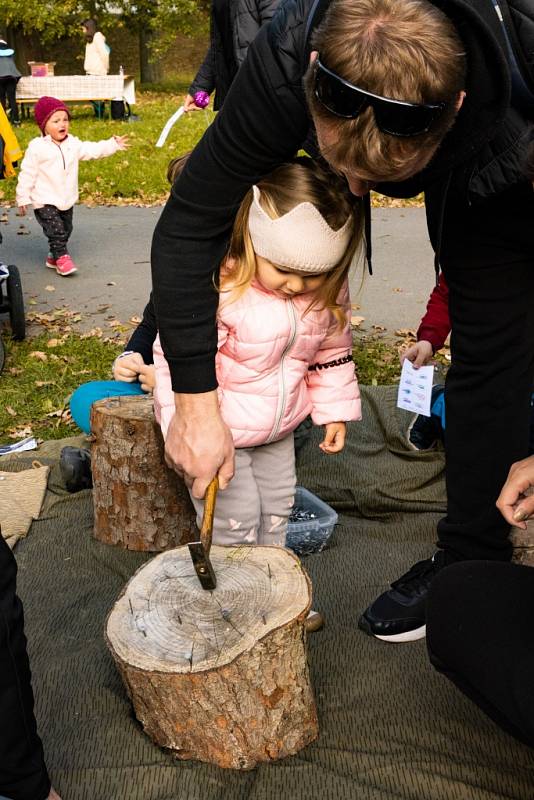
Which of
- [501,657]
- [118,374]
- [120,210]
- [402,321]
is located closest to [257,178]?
[501,657]

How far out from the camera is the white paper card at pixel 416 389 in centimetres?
345

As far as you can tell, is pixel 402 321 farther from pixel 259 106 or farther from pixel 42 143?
pixel 259 106

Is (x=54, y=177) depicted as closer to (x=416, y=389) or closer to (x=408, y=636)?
(x=416, y=389)

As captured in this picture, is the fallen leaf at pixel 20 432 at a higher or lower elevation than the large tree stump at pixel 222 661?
lower

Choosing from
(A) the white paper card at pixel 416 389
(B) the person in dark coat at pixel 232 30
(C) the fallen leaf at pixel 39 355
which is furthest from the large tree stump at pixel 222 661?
(C) the fallen leaf at pixel 39 355

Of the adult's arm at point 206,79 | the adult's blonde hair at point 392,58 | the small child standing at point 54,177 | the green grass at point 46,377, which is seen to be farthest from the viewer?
the small child standing at point 54,177

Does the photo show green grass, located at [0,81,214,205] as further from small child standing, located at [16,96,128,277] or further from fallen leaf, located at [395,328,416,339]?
fallen leaf, located at [395,328,416,339]

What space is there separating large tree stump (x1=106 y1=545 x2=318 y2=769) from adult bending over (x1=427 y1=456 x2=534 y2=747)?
352 millimetres

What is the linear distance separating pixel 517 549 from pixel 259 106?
60.6 inches

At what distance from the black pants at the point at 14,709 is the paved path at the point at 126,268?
4121 mm

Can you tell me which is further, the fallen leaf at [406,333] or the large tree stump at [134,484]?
the fallen leaf at [406,333]

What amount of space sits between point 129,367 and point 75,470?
0.46 metres

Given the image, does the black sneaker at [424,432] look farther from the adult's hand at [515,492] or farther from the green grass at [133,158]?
the green grass at [133,158]

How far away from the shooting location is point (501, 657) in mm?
1667
